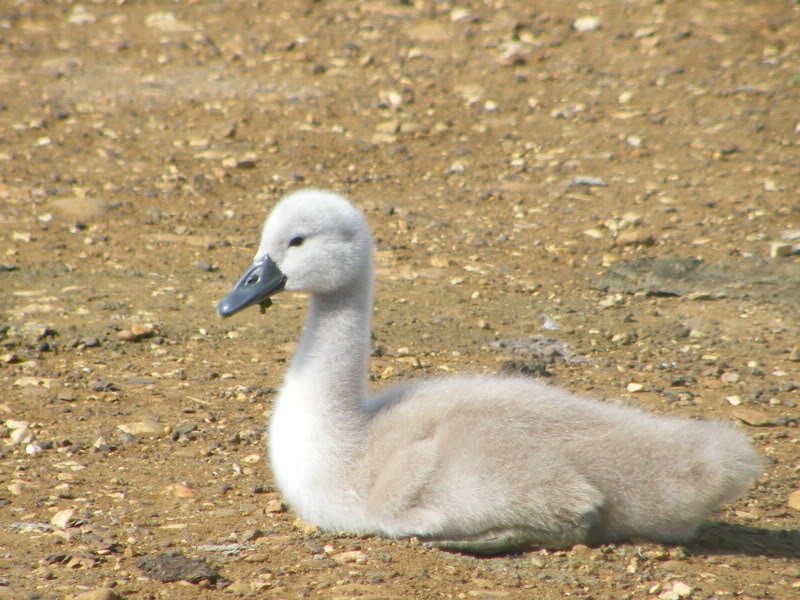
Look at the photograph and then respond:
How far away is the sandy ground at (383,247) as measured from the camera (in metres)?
4.52

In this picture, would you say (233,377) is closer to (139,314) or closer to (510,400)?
(139,314)

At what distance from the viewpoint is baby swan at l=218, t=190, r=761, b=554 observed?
433 centimetres

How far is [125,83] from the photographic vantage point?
11.2 metres

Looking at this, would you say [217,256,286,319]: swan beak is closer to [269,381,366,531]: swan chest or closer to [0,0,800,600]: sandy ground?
[269,381,366,531]: swan chest

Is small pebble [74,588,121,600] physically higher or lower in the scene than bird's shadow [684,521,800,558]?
higher

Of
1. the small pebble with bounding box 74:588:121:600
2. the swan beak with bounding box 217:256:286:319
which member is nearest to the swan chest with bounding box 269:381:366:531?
the swan beak with bounding box 217:256:286:319

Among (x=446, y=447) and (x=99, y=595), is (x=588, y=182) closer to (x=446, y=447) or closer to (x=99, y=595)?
(x=446, y=447)

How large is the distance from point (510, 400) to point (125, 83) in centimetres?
782

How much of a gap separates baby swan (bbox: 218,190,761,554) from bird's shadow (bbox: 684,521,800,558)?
148mm

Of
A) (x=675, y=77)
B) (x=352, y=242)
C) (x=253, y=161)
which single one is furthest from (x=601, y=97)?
(x=352, y=242)

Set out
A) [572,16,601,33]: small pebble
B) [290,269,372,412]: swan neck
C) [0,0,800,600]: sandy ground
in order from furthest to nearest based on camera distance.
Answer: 1. [572,16,601,33]: small pebble
2. [290,269,372,412]: swan neck
3. [0,0,800,600]: sandy ground

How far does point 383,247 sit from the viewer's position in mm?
8195

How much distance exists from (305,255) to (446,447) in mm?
1062

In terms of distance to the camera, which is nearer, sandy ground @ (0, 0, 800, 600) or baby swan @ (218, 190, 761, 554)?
baby swan @ (218, 190, 761, 554)
